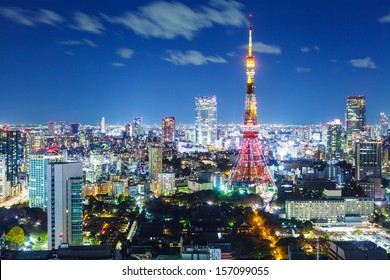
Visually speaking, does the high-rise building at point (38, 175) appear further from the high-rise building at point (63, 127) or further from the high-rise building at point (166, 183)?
the high-rise building at point (166, 183)

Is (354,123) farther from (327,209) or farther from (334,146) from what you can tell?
(334,146)

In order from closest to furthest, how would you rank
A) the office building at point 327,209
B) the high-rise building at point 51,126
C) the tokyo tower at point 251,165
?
1. the high-rise building at point 51,126
2. the office building at point 327,209
3. the tokyo tower at point 251,165

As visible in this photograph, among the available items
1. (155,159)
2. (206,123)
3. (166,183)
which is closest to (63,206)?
(166,183)

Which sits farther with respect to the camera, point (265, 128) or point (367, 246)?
point (265, 128)

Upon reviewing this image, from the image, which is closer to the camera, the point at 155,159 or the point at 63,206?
the point at 63,206

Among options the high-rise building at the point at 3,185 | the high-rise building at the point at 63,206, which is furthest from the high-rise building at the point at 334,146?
the high-rise building at the point at 63,206
